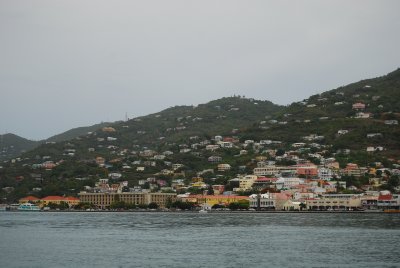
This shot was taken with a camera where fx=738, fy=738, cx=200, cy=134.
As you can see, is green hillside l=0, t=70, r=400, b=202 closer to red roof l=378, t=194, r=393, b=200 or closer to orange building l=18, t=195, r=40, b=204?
orange building l=18, t=195, r=40, b=204

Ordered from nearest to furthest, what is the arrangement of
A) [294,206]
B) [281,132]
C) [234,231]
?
[234,231], [294,206], [281,132]

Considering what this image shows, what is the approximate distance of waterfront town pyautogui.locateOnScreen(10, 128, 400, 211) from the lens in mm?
123938

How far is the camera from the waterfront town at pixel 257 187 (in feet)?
407

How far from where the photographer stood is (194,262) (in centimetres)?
4031

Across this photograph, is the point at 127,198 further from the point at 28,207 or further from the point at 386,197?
the point at 386,197

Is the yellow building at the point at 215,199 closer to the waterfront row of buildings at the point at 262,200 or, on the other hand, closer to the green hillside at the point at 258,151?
the waterfront row of buildings at the point at 262,200

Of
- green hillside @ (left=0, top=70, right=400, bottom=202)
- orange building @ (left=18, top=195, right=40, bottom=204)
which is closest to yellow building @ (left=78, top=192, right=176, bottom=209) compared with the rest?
orange building @ (left=18, top=195, right=40, bottom=204)

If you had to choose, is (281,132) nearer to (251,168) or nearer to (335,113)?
(335,113)

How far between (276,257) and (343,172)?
9419cm

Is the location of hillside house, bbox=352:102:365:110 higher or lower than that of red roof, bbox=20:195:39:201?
higher

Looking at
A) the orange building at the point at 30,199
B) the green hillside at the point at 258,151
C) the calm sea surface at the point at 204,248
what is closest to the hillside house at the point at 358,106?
the green hillside at the point at 258,151

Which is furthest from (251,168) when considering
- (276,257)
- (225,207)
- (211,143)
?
(276,257)

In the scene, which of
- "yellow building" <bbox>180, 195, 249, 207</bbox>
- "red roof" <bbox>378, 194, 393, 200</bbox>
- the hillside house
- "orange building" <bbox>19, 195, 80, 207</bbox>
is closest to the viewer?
"red roof" <bbox>378, 194, 393, 200</bbox>

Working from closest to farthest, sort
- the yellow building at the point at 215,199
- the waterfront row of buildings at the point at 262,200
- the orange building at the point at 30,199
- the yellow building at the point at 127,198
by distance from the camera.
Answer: the waterfront row of buildings at the point at 262,200, the yellow building at the point at 215,199, the yellow building at the point at 127,198, the orange building at the point at 30,199
